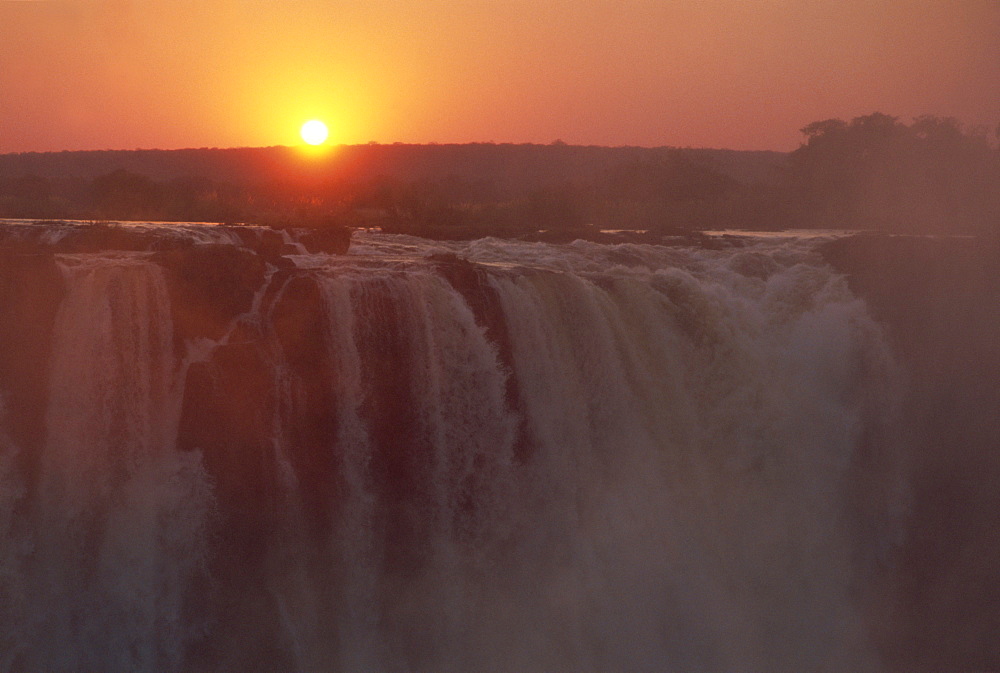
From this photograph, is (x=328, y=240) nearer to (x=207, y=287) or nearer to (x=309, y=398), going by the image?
(x=207, y=287)

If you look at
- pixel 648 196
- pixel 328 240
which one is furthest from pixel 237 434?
pixel 648 196

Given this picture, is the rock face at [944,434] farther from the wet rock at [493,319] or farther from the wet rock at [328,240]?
the wet rock at [328,240]

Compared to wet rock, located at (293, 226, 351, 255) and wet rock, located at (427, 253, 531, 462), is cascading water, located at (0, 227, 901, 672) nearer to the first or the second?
wet rock, located at (427, 253, 531, 462)

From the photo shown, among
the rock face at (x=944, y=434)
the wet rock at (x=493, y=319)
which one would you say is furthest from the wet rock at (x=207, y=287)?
the rock face at (x=944, y=434)

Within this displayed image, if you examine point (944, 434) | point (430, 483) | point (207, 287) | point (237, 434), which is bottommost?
point (944, 434)

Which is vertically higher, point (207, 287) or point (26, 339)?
point (207, 287)

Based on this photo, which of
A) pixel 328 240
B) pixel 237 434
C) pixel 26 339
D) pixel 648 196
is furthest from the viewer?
pixel 648 196

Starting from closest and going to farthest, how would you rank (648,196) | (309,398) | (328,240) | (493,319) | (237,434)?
(237,434), (309,398), (493,319), (328,240), (648,196)
